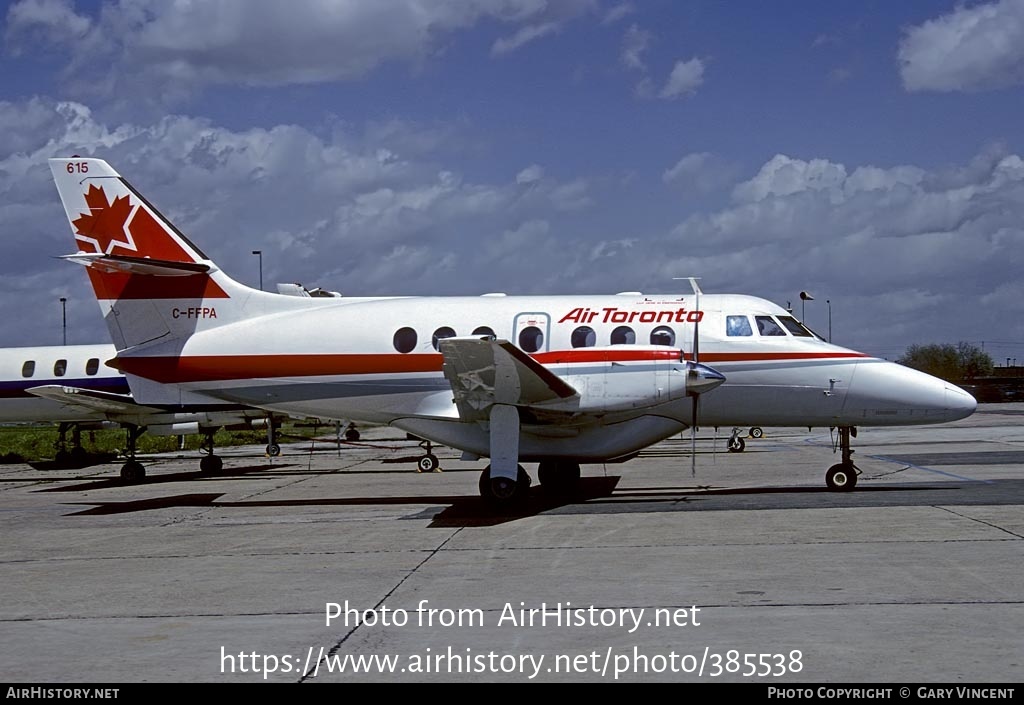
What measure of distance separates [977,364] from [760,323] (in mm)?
131989

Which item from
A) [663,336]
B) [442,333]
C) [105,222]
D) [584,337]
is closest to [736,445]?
[663,336]

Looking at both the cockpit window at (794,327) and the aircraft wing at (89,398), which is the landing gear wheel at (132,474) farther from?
the cockpit window at (794,327)

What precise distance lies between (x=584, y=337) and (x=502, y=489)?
3215 millimetres

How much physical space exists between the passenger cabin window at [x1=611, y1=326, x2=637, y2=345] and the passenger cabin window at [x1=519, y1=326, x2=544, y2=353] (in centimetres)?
121

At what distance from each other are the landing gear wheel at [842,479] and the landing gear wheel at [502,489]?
16.9 ft

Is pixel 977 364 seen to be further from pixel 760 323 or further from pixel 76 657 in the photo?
pixel 76 657

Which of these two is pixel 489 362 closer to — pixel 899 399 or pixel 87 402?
pixel 899 399

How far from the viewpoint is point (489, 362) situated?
15930 millimetres

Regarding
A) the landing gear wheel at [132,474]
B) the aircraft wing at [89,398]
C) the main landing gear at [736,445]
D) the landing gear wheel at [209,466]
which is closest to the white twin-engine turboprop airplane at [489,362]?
the aircraft wing at [89,398]

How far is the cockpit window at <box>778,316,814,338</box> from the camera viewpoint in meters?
18.4

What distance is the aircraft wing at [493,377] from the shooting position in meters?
15.5

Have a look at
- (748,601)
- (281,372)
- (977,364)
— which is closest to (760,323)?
(281,372)

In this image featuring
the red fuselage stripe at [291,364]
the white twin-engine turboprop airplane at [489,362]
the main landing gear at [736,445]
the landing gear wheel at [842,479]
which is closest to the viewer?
the white twin-engine turboprop airplane at [489,362]

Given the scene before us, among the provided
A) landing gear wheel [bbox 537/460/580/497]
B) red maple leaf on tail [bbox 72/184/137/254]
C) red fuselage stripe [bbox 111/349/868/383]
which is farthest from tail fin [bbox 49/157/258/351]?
landing gear wheel [bbox 537/460/580/497]
